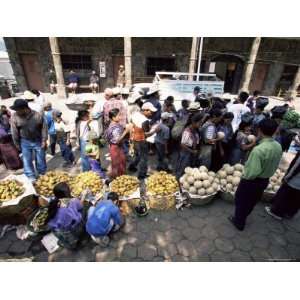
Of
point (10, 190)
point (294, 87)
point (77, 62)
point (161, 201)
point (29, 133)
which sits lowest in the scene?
point (161, 201)

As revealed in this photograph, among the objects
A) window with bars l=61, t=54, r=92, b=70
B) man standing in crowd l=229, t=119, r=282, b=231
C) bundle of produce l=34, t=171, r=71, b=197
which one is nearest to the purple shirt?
bundle of produce l=34, t=171, r=71, b=197

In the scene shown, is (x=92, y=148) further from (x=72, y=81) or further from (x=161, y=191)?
(x=72, y=81)

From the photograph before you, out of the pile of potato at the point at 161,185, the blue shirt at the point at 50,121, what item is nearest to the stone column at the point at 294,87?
the pile of potato at the point at 161,185

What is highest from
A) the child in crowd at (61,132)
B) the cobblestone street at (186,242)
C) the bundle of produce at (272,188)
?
the child in crowd at (61,132)

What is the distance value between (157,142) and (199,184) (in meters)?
1.57

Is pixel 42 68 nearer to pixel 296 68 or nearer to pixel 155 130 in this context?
pixel 155 130

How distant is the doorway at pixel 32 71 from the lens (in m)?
13.8

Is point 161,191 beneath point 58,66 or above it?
beneath

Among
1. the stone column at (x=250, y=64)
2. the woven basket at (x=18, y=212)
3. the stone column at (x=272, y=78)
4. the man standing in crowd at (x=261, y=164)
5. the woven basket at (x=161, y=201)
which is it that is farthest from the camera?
the stone column at (x=272, y=78)

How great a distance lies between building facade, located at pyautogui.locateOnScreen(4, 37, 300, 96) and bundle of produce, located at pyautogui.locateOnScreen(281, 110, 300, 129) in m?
Result: 9.63

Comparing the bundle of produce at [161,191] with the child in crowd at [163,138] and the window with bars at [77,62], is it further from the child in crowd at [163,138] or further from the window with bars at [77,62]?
the window with bars at [77,62]

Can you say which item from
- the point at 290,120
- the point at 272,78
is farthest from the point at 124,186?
the point at 272,78

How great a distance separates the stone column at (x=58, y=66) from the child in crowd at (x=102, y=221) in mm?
11607

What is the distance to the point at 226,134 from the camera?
4.68 m
